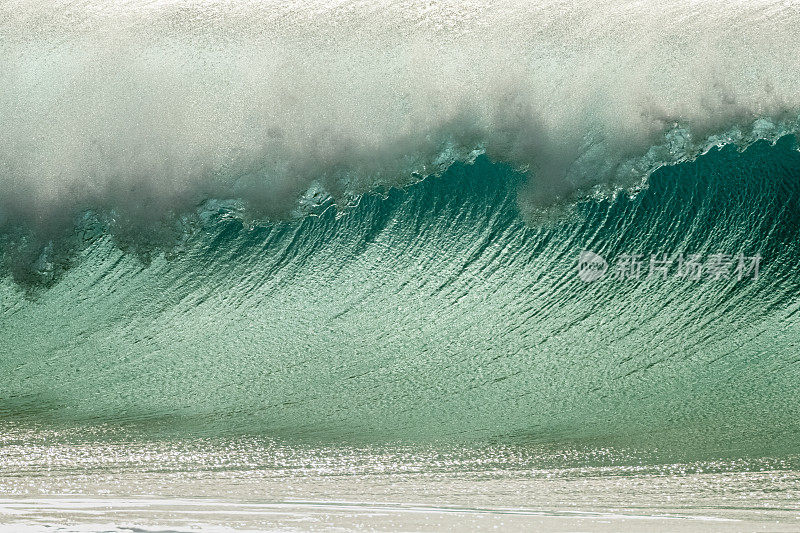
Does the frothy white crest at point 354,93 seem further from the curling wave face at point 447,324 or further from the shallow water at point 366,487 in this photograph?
the shallow water at point 366,487

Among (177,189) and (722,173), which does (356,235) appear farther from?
(722,173)

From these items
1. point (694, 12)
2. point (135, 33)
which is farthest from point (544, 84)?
point (135, 33)

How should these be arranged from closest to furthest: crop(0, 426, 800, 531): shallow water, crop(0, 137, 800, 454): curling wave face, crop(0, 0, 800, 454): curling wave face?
crop(0, 426, 800, 531): shallow water, crop(0, 137, 800, 454): curling wave face, crop(0, 0, 800, 454): curling wave face

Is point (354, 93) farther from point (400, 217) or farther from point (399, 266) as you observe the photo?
point (399, 266)

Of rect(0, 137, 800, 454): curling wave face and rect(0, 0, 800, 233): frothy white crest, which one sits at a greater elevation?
rect(0, 0, 800, 233): frothy white crest

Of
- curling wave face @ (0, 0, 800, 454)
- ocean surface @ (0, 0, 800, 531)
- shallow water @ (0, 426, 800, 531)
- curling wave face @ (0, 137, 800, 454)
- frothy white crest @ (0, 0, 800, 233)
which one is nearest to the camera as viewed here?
shallow water @ (0, 426, 800, 531)

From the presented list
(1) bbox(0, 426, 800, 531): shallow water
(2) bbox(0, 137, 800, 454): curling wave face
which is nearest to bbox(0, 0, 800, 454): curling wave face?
(2) bbox(0, 137, 800, 454): curling wave face

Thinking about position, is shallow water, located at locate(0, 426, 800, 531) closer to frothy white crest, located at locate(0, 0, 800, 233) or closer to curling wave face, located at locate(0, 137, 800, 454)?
curling wave face, located at locate(0, 137, 800, 454)

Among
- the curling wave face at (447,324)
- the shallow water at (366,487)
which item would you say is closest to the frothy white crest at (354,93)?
the curling wave face at (447,324)
